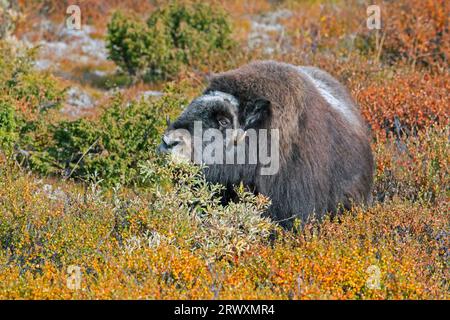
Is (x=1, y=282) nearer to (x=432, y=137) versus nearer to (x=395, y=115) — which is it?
(x=432, y=137)

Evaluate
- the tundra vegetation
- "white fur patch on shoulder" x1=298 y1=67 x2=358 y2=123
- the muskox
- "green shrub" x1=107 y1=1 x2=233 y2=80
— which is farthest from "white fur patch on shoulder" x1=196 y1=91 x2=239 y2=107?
"green shrub" x1=107 y1=1 x2=233 y2=80

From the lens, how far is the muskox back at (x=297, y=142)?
4824mm

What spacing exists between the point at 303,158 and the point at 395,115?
2565mm

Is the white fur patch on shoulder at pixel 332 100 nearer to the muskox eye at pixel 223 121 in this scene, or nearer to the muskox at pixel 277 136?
the muskox at pixel 277 136

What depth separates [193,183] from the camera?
15.4ft

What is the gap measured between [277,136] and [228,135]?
0.98ft

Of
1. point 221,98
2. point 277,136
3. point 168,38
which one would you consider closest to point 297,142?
point 277,136

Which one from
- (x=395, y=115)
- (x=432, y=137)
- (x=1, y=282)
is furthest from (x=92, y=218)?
(x=395, y=115)

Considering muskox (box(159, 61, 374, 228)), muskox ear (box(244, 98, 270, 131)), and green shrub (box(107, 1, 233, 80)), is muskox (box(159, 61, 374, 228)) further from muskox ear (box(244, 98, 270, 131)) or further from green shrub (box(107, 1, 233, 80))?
green shrub (box(107, 1, 233, 80))

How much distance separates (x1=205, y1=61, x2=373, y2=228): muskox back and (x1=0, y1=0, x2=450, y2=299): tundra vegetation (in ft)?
0.50

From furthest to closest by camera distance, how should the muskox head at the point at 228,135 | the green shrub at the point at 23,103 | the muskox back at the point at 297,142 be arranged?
the green shrub at the point at 23,103 → the muskox back at the point at 297,142 → the muskox head at the point at 228,135

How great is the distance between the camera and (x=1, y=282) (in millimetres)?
4086

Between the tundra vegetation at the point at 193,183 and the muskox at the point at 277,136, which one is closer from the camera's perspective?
the tundra vegetation at the point at 193,183

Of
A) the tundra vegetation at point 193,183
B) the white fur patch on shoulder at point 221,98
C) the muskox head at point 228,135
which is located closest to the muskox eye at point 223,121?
the muskox head at point 228,135
